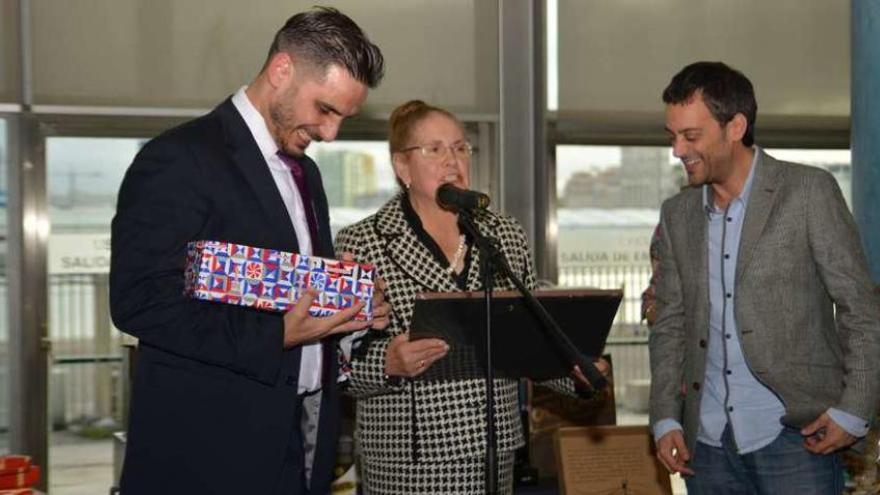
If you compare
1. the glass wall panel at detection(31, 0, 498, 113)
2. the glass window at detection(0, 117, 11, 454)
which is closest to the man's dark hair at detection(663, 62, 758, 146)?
the glass wall panel at detection(31, 0, 498, 113)

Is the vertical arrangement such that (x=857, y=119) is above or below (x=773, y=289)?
above

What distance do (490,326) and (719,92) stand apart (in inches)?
34.3

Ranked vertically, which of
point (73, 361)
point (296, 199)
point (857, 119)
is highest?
point (857, 119)

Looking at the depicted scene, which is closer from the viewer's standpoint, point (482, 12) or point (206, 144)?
point (206, 144)

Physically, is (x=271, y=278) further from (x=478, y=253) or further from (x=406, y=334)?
(x=478, y=253)

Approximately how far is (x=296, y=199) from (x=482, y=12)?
4.86 m

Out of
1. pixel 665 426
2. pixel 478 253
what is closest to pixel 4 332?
pixel 478 253

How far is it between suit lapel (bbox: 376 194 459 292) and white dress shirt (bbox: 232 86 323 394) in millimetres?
901

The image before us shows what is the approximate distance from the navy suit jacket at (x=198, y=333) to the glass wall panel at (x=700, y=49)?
5.12m

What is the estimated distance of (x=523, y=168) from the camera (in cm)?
720

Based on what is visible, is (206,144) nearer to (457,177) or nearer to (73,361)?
(457,177)

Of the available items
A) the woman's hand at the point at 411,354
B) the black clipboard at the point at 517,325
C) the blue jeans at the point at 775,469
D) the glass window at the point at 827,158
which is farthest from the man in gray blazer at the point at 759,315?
the glass window at the point at 827,158

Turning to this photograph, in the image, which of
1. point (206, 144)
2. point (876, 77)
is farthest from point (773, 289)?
point (876, 77)

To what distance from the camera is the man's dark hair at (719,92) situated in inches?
119
